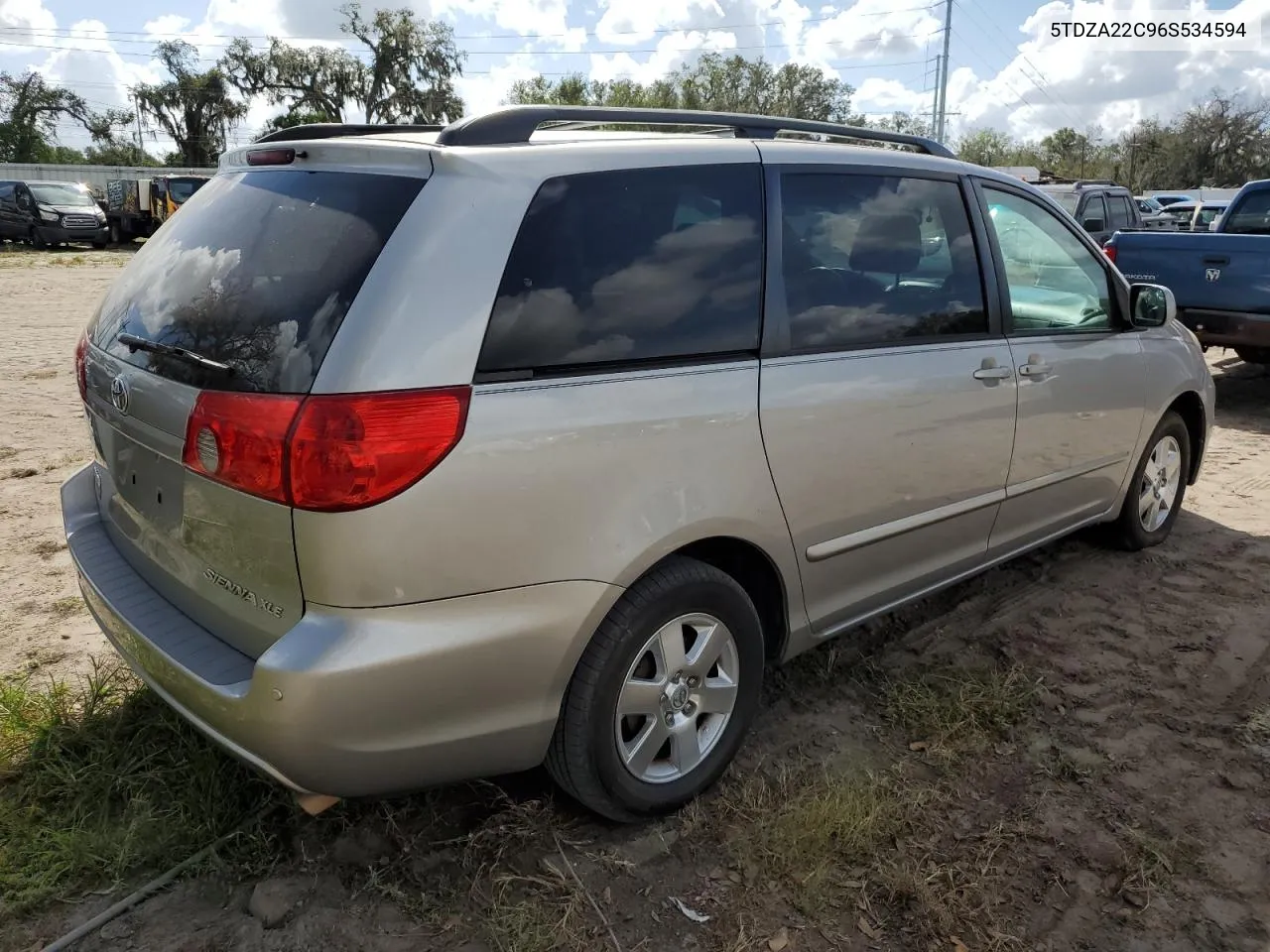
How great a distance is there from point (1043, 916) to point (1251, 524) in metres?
3.68

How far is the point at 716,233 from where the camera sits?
264cm

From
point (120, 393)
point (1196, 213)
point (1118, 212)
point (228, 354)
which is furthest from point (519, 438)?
point (1196, 213)

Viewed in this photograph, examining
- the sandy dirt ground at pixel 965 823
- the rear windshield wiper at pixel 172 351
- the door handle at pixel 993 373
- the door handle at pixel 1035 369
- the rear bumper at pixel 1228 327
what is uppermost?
the rear windshield wiper at pixel 172 351

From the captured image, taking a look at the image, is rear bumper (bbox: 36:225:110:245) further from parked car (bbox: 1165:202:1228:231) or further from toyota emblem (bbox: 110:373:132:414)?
toyota emblem (bbox: 110:373:132:414)

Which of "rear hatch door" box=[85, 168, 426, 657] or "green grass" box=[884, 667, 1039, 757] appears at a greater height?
"rear hatch door" box=[85, 168, 426, 657]

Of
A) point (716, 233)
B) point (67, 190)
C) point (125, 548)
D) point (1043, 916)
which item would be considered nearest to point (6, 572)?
point (125, 548)

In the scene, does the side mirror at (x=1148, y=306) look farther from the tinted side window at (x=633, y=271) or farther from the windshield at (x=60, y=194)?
the windshield at (x=60, y=194)

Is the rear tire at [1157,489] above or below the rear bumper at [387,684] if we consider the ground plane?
below

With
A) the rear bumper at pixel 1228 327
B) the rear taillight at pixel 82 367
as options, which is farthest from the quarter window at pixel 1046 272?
the rear bumper at pixel 1228 327

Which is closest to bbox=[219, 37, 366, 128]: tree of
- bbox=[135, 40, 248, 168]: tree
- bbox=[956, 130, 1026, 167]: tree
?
Answer: bbox=[135, 40, 248, 168]: tree

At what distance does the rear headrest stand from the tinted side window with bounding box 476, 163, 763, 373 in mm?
484

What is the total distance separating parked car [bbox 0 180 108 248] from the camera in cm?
2452

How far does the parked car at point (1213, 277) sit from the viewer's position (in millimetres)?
7594

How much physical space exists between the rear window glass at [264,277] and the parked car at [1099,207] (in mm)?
12569
